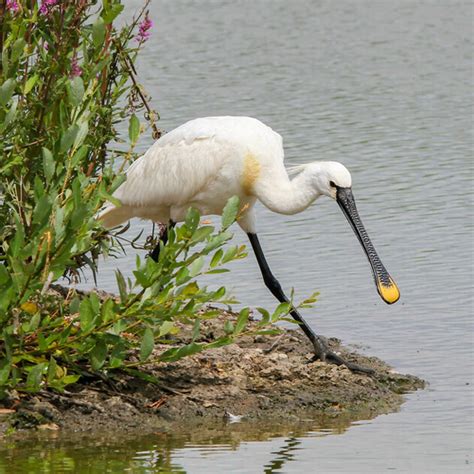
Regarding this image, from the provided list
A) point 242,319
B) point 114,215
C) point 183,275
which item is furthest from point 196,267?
point 114,215

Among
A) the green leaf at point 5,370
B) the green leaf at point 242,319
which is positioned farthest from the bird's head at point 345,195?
the green leaf at point 5,370

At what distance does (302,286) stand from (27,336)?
385 cm

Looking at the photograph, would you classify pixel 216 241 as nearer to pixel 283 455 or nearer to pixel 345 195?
pixel 283 455

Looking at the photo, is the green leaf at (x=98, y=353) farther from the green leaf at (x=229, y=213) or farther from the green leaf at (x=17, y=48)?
the green leaf at (x=17, y=48)

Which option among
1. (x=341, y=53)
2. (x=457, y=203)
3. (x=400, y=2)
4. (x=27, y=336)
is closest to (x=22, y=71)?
(x=27, y=336)

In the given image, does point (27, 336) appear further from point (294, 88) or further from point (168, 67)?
point (168, 67)

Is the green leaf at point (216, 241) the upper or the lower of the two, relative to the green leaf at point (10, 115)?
lower

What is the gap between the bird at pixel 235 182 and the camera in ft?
31.5

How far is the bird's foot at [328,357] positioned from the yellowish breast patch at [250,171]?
1.06 m

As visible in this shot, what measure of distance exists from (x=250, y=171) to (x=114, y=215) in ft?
3.26

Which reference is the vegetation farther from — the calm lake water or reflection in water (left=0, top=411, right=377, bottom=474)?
the calm lake water

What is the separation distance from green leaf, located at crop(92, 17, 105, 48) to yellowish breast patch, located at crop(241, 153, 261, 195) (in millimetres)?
1965

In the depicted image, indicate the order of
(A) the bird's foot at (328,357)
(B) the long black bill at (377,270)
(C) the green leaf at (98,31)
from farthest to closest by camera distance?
1. (B) the long black bill at (377,270)
2. (A) the bird's foot at (328,357)
3. (C) the green leaf at (98,31)

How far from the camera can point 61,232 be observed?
7.54 metres
